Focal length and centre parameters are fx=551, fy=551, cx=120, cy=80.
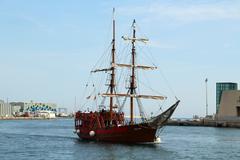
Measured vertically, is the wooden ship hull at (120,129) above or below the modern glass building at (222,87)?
below

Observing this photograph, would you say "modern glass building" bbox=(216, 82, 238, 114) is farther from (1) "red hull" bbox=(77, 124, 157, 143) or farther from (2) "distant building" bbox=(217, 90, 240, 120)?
(1) "red hull" bbox=(77, 124, 157, 143)

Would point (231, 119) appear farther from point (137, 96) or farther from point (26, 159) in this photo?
point (26, 159)

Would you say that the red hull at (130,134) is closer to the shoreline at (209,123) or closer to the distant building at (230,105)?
the shoreline at (209,123)

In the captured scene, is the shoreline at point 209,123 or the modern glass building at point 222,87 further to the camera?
the modern glass building at point 222,87

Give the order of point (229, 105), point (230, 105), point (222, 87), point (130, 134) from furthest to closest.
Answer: point (222, 87), point (229, 105), point (230, 105), point (130, 134)

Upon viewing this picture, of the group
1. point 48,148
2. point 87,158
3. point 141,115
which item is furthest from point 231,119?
point 87,158

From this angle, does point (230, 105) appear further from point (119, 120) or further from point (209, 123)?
point (119, 120)

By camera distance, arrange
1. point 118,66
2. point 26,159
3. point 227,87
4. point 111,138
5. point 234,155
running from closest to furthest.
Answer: point 26,159 < point 234,155 < point 111,138 < point 118,66 < point 227,87

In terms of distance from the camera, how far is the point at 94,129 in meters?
79.4

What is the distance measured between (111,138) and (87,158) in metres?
19.0

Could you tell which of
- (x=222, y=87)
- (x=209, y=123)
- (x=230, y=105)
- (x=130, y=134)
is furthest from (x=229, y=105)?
(x=130, y=134)

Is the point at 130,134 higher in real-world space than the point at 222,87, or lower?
lower

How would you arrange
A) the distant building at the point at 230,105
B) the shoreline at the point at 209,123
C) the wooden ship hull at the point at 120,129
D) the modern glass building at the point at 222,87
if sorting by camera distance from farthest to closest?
the modern glass building at the point at 222,87, the distant building at the point at 230,105, the shoreline at the point at 209,123, the wooden ship hull at the point at 120,129

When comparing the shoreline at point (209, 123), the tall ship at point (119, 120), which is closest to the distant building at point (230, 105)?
the shoreline at point (209, 123)
